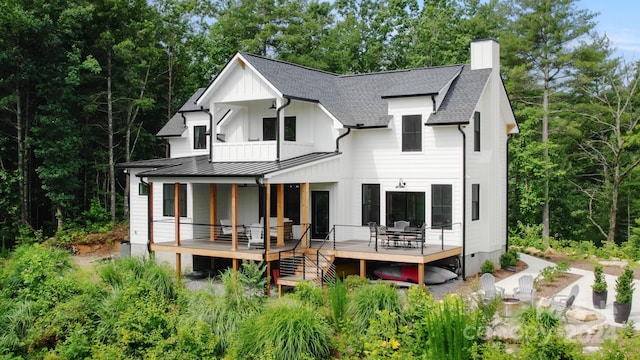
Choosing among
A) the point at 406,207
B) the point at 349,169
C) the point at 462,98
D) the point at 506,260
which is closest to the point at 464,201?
the point at 406,207

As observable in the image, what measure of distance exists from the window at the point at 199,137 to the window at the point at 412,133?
9867 mm

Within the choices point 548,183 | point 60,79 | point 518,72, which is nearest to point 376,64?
point 518,72

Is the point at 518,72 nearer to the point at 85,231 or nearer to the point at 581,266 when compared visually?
the point at 581,266

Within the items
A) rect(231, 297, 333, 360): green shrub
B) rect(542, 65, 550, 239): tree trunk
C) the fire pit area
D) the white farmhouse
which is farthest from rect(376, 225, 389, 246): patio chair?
rect(542, 65, 550, 239): tree trunk

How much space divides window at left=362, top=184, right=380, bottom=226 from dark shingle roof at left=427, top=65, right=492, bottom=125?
124 inches

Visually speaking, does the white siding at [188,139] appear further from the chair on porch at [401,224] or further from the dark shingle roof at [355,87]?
the chair on porch at [401,224]

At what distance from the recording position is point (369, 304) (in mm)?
12180

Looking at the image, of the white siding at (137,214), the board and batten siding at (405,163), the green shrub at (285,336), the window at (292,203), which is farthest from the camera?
the white siding at (137,214)

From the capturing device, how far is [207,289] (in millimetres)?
14625

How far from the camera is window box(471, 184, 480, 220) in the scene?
2025 cm

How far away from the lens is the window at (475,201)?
20250 millimetres

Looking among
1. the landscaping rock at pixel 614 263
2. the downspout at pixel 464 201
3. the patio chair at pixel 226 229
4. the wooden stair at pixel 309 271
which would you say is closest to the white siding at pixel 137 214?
the patio chair at pixel 226 229

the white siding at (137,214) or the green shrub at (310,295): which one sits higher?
the white siding at (137,214)

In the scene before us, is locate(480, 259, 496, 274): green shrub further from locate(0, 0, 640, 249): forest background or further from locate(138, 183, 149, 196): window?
locate(138, 183, 149, 196): window
